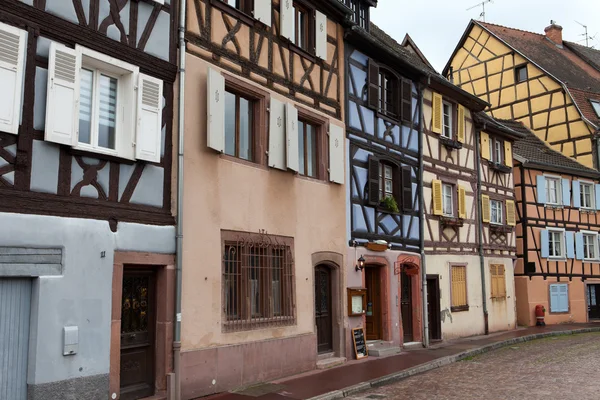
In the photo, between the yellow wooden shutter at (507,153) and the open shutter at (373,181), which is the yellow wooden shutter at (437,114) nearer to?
the open shutter at (373,181)

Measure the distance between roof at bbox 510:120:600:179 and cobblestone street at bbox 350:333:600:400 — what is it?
33.5 feet

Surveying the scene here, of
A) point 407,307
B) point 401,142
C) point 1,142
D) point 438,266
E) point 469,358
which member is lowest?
point 469,358

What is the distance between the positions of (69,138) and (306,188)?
5.68 m

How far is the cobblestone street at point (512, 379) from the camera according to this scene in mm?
9844

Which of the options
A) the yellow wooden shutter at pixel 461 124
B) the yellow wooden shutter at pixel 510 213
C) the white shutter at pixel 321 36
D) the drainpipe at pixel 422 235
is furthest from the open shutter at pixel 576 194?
the white shutter at pixel 321 36

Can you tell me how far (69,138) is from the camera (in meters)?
7.62

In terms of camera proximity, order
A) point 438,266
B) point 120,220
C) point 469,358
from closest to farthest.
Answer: point 120,220
point 469,358
point 438,266

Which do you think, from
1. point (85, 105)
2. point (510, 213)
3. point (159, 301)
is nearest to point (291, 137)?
point (159, 301)

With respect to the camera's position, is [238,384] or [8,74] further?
[238,384]

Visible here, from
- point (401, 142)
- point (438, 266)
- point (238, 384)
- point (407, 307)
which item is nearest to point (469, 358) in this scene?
point (407, 307)

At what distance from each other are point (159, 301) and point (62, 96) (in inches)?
128

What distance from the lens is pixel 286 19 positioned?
12.0 metres

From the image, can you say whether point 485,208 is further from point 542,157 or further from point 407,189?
point 542,157

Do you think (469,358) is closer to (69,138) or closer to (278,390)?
(278,390)
